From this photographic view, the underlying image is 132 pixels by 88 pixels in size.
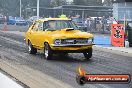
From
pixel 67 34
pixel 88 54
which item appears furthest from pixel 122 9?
pixel 67 34

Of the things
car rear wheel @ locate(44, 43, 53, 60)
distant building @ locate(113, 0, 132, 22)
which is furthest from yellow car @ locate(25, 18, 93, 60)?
distant building @ locate(113, 0, 132, 22)

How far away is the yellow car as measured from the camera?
560 inches

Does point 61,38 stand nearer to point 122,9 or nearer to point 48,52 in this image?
point 48,52

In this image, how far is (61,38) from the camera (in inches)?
559

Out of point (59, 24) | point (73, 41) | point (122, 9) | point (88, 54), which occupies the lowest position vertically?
point (88, 54)

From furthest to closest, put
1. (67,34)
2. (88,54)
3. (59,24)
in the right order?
(59,24)
(88,54)
(67,34)

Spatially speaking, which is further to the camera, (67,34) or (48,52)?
(48,52)

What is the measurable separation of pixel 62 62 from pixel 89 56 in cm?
159

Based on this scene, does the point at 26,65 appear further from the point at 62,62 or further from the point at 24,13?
the point at 24,13

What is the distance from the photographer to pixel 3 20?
70.2 metres

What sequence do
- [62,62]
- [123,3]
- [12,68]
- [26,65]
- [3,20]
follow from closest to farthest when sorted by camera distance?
[12,68] → [26,65] → [62,62] → [123,3] → [3,20]

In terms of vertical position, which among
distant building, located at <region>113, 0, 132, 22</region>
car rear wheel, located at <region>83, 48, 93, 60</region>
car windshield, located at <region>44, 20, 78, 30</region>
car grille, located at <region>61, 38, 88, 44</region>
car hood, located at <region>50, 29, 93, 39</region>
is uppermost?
distant building, located at <region>113, 0, 132, 22</region>

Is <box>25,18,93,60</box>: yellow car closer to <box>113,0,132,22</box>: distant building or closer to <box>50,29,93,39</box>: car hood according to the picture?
<box>50,29,93,39</box>: car hood

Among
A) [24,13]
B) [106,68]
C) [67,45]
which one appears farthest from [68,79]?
[24,13]
